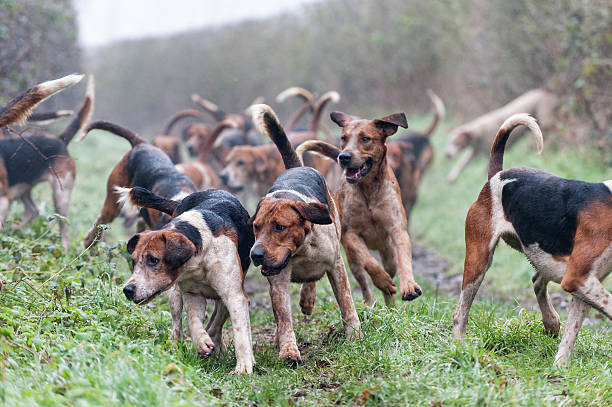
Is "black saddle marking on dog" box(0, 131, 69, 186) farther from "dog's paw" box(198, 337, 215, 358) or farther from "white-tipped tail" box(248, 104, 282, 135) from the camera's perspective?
"dog's paw" box(198, 337, 215, 358)

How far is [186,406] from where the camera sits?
3.19 metres

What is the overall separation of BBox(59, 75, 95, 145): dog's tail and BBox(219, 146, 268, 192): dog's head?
90.2 inches

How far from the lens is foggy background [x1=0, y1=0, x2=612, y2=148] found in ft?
35.3

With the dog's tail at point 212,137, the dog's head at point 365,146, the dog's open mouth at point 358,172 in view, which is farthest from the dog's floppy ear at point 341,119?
the dog's tail at point 212,137

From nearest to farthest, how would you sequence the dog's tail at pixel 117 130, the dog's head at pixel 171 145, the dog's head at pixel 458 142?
the dog's tail at pixel 117 130 < the dog's head at pixel 171 145 < the dog's head at pixel 458 142

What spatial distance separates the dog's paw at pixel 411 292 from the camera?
510 centimetres

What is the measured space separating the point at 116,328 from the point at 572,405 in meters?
2.81

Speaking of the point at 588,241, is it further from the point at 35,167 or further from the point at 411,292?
the point at 35,167

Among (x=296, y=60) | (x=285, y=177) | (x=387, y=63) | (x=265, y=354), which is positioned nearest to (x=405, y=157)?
(x=285, y=177)

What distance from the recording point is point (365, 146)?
5.68 metres

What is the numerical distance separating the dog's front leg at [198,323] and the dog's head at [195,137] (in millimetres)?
8107

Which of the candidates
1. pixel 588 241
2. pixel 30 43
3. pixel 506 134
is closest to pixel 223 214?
pixel 506 134

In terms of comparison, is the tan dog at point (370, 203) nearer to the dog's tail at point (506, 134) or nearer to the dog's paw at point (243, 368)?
the dog's tail at point (506, 134)

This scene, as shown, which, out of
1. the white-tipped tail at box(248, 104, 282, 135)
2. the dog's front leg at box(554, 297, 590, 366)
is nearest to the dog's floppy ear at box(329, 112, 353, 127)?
the white-tipped tail at box(248, 104, 282, 135)
